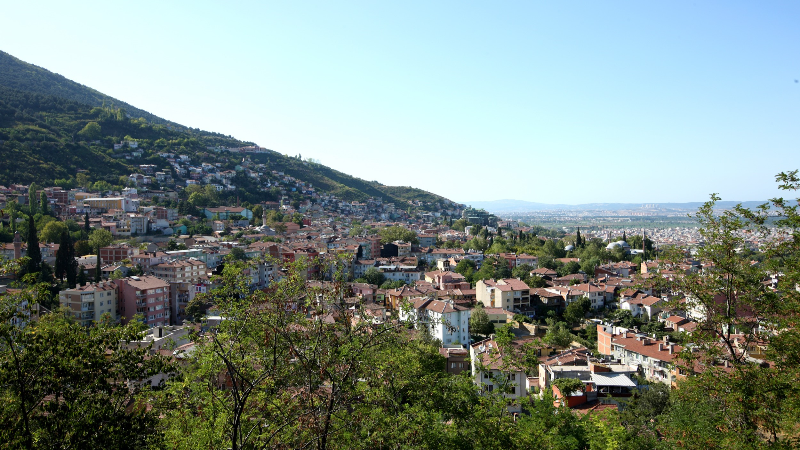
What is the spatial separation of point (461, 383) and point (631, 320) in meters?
20.9

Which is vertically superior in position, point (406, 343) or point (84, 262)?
point (406, 343)

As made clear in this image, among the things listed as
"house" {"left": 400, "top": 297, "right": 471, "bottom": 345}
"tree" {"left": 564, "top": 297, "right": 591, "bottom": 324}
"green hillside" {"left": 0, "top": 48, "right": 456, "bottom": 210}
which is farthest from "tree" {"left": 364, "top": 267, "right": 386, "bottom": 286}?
"green hillside" {"left": 0, "top": 48, "right": 456, "bottom": 210}

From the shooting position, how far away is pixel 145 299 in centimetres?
2341

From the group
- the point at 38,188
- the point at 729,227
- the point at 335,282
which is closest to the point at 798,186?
the point at 729,227

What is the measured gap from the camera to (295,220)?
188 feet

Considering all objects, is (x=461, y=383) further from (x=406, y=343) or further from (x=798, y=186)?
(x=798, y=186)

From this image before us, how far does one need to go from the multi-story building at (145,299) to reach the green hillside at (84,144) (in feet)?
98.5

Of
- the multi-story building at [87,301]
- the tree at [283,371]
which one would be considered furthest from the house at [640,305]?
the multi-story building at [87,301]

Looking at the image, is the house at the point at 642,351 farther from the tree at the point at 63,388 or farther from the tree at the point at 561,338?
the tree at the point at 63,388

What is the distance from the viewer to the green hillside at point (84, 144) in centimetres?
4912

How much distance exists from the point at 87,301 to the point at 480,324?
17824 millimetres

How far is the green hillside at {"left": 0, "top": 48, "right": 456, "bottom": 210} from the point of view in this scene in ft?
161

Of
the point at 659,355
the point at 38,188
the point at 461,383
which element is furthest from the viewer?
the point at 38,188

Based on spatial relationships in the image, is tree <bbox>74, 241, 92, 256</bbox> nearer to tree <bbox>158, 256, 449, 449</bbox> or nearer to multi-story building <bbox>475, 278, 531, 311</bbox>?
multi-story building <bbox>475, 278, 531, 311</bbox>
